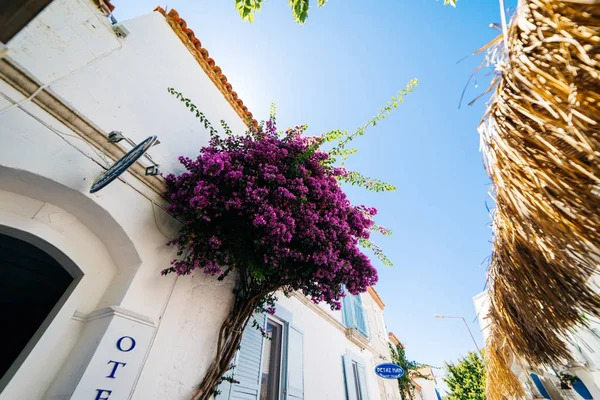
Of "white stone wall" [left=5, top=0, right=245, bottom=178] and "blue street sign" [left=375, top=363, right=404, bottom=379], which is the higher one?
"white stone wall" [left=5, top=0, right=245, bottom=178]

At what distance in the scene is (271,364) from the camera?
4.90 m

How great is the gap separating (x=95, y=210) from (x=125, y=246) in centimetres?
49

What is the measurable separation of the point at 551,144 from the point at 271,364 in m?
5.33

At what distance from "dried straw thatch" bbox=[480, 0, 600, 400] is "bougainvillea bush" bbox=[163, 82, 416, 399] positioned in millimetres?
2231

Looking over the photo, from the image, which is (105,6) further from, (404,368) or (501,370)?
(404,368)

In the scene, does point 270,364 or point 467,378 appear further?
point 467,378

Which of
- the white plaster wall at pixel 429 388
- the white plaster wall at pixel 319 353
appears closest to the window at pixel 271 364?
the white plaster wall at pixel 319 353

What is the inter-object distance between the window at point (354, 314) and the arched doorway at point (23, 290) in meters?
7.36

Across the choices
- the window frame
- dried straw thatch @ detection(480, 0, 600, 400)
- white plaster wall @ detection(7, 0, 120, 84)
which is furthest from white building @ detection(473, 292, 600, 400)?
white plaster wall @ detection(7, 0, 120, 84)

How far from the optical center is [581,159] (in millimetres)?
984

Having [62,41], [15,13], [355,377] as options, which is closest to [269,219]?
[15,13]

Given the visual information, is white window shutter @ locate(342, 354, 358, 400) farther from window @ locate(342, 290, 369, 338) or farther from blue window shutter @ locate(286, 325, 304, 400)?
blue window shutter @ locate(286, 325, 304, 400)

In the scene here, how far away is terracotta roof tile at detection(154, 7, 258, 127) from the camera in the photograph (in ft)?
16.3

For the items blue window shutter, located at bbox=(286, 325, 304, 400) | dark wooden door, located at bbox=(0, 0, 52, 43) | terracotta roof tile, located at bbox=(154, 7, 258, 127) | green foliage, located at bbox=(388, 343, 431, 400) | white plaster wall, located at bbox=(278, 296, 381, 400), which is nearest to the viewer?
dark wooden door, located at bbox=(0, 0, 52, 43)
